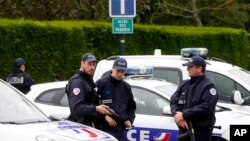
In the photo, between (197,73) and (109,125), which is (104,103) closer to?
(109,125)

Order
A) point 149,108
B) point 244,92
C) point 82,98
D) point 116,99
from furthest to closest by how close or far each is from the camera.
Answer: point 244,92 < point 149,108 < point 116,99 < point 82,98

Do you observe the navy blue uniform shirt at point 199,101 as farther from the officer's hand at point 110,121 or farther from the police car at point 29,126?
the police car at point 29,126

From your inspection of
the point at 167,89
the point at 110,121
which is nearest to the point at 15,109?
the point at 110,121

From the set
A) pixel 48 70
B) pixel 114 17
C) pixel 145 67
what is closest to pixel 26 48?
pixel 48 70

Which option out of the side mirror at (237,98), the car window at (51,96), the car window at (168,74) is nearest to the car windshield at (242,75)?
the side mirror at (237,98)

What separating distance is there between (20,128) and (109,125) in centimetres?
219

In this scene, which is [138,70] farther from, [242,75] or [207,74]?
[242,75]

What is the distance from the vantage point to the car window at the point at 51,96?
1164cm

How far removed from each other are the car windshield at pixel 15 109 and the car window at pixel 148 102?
2.67 metres

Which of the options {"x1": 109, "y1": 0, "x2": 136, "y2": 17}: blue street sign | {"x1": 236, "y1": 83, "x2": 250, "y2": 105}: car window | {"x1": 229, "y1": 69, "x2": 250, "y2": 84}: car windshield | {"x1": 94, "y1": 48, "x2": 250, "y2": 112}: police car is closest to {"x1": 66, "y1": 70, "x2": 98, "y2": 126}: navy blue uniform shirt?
{"x1": 94, "y1": 48, "x2": 250, "y2": 112}: police car

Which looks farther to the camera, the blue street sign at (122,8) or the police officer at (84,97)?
the blue street sign at (122,8)

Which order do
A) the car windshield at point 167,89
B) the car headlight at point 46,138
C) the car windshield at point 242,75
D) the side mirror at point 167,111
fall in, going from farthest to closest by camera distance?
1. the car windshield at point 242,75
2. the car windshield at point 167,89
3. the side mirror at point 167,111
4. the car headlight at point 46,138

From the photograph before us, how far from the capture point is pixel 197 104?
932 centimetres

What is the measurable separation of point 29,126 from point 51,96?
Answer: 417cm
